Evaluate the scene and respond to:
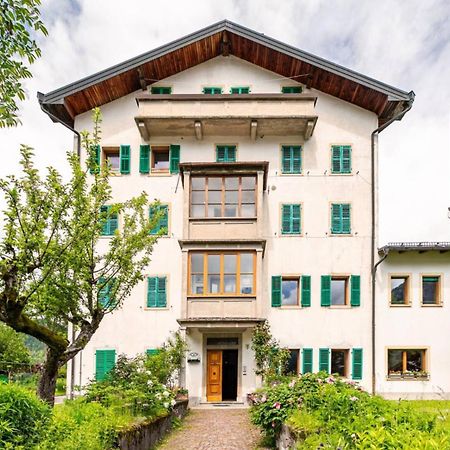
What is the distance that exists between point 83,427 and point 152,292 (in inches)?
496

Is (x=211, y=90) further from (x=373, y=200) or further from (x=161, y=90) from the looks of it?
A: (x=373, y=200)

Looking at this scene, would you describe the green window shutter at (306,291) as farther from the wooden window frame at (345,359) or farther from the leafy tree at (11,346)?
the leafy tree at (11,346)

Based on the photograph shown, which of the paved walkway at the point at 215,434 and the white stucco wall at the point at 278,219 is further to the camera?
the white stucco wall at the point at 278,219

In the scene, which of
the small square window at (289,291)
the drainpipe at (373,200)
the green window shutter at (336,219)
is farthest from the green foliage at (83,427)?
the green window shutter at (336,219)

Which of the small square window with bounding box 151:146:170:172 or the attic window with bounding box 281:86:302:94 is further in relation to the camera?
the attic window with bounding box 281:86:302:94

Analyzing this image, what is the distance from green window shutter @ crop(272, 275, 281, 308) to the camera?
18906 mm

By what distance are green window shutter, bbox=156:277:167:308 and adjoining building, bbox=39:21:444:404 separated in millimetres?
95

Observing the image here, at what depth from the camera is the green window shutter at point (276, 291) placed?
62.0 feet

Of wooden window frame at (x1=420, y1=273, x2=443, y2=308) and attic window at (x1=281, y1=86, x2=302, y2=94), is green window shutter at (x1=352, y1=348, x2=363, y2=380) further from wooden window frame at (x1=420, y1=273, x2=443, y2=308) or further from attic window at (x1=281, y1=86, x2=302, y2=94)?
attic window at (x1=281, y1=86, x2=302, y2=94)

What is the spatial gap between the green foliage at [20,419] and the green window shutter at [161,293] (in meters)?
13.3

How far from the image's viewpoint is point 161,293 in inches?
747

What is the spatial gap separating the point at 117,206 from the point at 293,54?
13.3m

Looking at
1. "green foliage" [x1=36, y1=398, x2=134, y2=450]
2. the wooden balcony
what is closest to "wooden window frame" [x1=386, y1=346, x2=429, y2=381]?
the wooden balcony

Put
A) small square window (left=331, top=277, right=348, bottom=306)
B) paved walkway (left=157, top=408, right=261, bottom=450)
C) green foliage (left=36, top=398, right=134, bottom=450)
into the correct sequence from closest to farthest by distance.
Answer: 1. green foliage (left=36, top=398, right=134, bottom=450)
2. paved walkway (left=157, top=408, right=261, bottom=450)
3. small square window (left=331, top=277, right=348, bottom=306)
